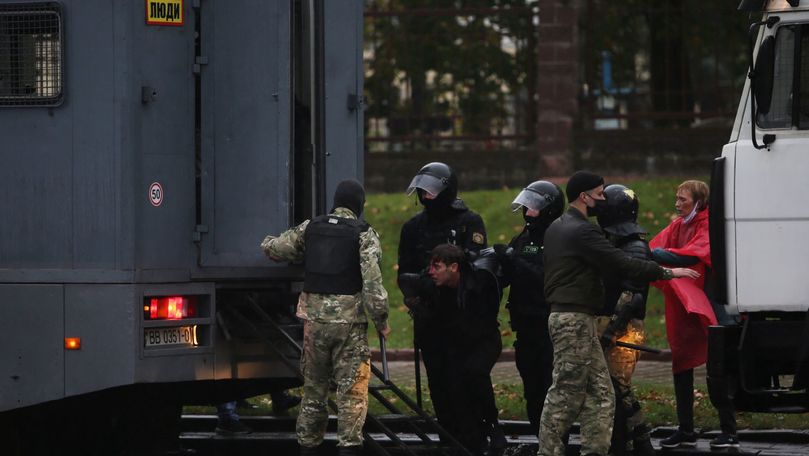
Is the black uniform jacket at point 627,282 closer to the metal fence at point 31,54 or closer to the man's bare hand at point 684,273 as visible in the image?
the man's bare hand at point 684,273

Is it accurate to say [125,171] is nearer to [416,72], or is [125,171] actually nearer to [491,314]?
[491,314]

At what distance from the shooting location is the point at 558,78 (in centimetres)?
2155

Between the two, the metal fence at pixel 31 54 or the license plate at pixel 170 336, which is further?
the metal fence at pixel 31 54

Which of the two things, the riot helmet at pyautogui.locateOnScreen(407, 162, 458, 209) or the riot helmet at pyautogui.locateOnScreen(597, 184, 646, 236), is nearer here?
the riot helmet at pyautogui.locateOnScreen(597, 184, 646, 236)

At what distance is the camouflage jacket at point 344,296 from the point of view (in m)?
9.70

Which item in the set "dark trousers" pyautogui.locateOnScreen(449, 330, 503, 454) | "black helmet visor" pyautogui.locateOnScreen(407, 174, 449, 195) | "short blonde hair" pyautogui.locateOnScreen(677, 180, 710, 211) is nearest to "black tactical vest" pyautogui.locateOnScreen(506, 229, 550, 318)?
"dark trousers" pyautogui.locateOnScreen(449, 330, 503, 454)

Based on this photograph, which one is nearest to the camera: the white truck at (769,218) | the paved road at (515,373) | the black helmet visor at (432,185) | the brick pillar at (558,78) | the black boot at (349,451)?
the white truck at (769,218)

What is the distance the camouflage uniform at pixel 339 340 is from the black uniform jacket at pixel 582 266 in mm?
1033

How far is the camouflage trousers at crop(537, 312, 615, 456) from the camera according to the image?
31.1ft

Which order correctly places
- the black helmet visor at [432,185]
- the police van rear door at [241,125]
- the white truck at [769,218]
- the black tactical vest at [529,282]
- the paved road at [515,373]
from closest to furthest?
the white truck at [769,218], the police van rear door at [241,125], the black tactical vest at [529,282], the black helmet visor at [432,185], the paved road at [515,373]

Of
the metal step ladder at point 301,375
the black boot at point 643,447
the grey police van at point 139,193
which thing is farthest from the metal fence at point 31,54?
the black boot at point 643,447

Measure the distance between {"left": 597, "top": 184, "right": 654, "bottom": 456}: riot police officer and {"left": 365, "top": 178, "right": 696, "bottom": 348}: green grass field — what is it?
21.0 ft

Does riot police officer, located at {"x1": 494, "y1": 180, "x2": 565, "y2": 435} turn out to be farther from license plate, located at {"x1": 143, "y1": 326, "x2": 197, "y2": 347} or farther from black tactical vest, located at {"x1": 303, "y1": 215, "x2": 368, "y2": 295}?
license plate, located at {"x1": 143, "y1": 326, "x2": 197, "y2": 347}

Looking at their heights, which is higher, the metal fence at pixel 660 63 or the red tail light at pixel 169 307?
the metal fence at pixel 660 63
